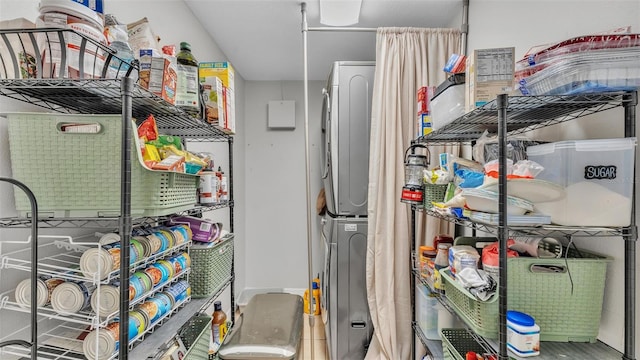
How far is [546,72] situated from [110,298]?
4.73 ft

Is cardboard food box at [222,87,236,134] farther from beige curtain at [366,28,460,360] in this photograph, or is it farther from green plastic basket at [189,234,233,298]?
beige curtain at [366,28,460,360]

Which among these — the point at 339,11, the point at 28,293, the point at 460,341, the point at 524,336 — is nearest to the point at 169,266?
the point at 28,293

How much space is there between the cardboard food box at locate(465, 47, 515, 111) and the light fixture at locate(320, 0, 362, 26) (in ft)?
3.01

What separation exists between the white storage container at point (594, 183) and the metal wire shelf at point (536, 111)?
0.13 m

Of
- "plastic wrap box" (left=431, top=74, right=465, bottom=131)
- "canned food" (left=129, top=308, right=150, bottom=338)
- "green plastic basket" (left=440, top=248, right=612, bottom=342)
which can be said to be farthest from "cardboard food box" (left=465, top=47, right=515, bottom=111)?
"canned food" (left=129, top=308, right=150, bottom=338)

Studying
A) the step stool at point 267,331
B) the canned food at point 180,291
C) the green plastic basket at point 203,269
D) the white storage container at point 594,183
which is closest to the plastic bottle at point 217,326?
the step stool at point 267,331

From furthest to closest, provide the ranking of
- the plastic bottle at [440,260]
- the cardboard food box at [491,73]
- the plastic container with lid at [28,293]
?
1. the plastic bottle at [440,260]
2. the cardboard food box at [491,73]
3. the plastic container with lid at [28,293]

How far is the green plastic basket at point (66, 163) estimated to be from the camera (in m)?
0.80

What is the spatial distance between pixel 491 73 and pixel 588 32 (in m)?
0.40

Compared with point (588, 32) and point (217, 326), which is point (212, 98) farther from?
point (588, 32)

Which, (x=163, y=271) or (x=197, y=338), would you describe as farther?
(x=197, y=338)

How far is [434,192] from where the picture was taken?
4.78 ft

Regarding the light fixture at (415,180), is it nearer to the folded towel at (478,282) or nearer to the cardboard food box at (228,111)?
the folded towel at (478,282)

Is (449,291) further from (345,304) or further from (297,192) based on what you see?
(297,192)
